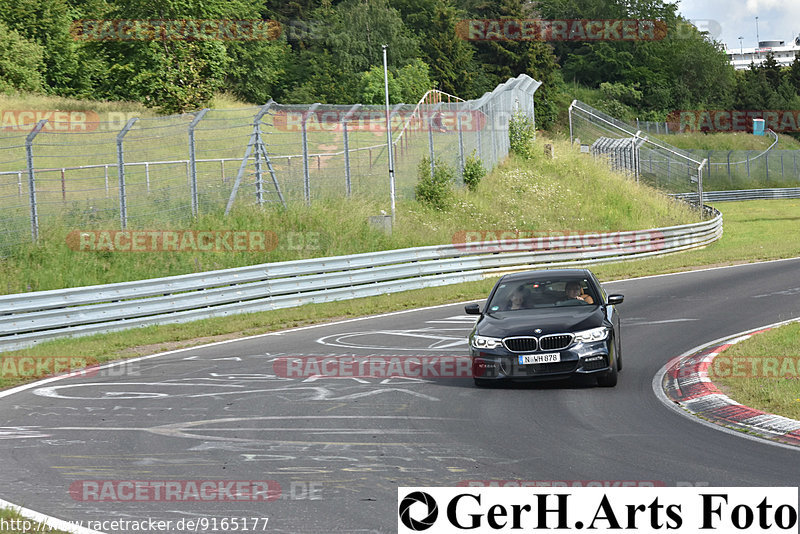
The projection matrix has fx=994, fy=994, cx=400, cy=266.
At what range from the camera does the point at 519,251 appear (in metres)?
29.1

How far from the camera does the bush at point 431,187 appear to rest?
112ft

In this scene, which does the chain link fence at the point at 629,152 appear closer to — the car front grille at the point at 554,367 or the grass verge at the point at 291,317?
the grass verge at the point at 291,317

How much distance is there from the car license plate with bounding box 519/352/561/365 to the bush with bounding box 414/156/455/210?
22653 millimetres

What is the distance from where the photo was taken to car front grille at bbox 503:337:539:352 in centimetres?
1158

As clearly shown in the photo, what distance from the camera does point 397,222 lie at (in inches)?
1195

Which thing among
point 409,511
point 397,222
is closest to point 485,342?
point 409,511

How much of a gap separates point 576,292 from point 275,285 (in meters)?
10.0

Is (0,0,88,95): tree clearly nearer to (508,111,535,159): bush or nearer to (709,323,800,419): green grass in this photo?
(508,111,535,159): bush

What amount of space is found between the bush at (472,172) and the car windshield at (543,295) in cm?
2411

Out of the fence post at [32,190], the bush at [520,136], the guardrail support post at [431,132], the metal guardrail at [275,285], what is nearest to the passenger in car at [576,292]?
the metal guardrail at [275,285]

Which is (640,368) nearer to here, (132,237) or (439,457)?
(439,457)

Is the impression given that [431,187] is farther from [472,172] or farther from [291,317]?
[291,317]

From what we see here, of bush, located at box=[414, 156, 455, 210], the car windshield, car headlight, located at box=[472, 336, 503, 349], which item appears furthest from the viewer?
bush, located at box=[414, 156, 455, 210]

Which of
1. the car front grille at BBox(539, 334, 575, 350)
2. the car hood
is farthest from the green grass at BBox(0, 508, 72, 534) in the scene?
the car front grille at BBox(539, 334, 575, 350)
